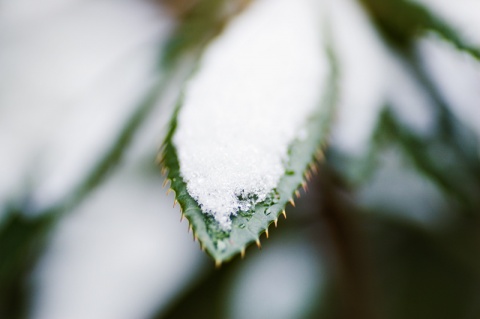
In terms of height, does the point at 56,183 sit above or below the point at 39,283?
above

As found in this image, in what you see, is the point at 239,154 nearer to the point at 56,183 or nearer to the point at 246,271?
the point at 56,183

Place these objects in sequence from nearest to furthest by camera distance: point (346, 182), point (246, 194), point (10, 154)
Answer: point (246, 194) → point (346, 182) → point (10, 154)

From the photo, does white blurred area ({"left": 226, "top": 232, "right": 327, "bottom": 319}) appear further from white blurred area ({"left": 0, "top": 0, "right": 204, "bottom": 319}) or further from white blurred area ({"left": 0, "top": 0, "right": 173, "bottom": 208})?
white blurred area ({"left": 0, "top": 0, "right": 173, "bottom": 208})

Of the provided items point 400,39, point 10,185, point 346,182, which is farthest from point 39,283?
point 400,39

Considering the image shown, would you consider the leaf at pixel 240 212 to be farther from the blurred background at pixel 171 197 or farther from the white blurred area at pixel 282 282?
the white blurred area at pixel 282 282

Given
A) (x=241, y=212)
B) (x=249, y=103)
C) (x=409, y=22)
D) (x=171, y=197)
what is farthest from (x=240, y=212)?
(x=171, y=197)

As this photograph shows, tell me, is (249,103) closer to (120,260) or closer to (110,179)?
(110,179)

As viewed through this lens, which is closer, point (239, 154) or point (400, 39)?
point (239, 154)

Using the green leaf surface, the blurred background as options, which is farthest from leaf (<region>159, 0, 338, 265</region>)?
the blurred background
